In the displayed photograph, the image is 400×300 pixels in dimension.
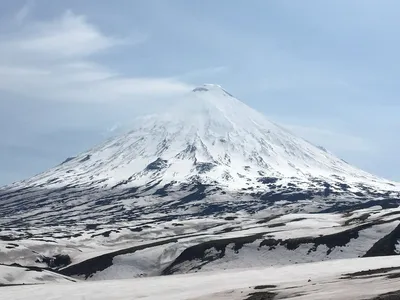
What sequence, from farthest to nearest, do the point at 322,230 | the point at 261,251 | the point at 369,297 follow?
the point at 322,230 < the point at 261,251 < the point at 369,297

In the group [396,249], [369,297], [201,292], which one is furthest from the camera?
[396,249]

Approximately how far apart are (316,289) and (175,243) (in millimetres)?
79108

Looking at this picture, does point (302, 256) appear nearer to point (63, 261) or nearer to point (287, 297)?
point (63, 261)

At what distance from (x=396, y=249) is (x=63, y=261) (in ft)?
222

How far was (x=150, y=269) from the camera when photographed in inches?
4134

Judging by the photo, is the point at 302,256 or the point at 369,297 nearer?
the point at 369,297

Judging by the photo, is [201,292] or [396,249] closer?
[201,292]

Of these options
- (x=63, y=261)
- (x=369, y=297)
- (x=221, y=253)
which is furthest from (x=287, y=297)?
(x=63, y=261)

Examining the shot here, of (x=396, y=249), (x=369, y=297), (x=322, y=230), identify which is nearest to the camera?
(x=369, y=297)

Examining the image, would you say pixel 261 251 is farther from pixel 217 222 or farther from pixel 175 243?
pixel 217 222

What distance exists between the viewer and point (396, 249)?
91.6 metres

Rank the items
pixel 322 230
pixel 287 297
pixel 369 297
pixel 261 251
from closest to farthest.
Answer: pixel 369 297
pixel 287 297
pixel 261 251
pixel 322 230

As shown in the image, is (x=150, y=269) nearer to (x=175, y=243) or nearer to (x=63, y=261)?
(x=175, y=243)

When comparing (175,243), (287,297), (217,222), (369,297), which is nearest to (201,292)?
(287,297)
